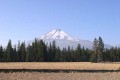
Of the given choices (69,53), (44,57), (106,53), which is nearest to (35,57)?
(44,57)

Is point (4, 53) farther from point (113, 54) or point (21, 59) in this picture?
point (113, 54)

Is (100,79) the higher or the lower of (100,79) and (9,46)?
the lower

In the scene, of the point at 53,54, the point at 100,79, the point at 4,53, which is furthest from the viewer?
the point at 53,54

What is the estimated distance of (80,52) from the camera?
14762cm

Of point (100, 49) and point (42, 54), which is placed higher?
point (100, 49)

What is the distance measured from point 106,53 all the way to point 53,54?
88.1ft

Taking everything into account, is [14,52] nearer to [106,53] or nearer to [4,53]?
[4,53]

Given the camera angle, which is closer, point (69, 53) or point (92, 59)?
point (92, 59)

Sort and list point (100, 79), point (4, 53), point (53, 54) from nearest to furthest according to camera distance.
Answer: point (100, 79)
point (4, 53)
point (53, 54)

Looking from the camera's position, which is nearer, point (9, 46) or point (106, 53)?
point (9, 46)

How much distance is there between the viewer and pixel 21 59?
134 m

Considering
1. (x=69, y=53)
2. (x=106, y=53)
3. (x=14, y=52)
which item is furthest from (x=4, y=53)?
(x=106, y=53)

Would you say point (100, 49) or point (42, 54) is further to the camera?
point (100, 49)

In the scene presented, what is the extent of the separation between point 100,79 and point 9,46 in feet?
362
